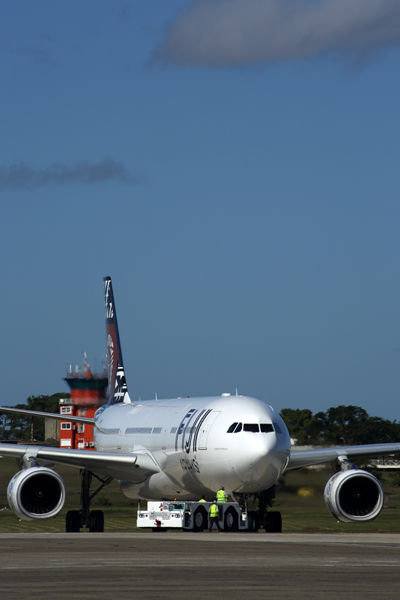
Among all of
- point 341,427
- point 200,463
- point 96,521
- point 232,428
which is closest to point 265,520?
point 200,463

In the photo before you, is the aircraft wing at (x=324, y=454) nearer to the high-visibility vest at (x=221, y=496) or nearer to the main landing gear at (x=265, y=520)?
the main landing gear at (x=265, y=520)

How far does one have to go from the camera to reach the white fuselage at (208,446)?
1062 inches

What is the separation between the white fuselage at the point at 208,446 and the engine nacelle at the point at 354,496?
2488 mm

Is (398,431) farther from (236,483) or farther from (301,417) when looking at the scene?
(236,483)

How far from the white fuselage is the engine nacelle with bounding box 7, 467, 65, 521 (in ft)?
12.2

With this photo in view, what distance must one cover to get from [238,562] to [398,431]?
73.4 m

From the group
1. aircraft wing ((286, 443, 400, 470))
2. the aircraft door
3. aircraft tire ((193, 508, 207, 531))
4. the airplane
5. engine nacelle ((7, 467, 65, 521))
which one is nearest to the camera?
aircraft tire ((193, 508, 207, 531))

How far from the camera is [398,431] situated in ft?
285

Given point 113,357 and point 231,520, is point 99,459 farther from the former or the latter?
point 113,357

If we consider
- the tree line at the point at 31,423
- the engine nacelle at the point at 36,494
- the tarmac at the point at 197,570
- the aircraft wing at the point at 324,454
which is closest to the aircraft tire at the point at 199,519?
A: the engine nacelle at the point at 36,494

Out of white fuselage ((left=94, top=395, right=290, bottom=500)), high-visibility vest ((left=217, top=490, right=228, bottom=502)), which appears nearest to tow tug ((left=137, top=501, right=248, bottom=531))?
high-visibility vest ((left=217, top=490, right=228, bottom=502))

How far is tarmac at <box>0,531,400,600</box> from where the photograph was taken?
39.2 feet

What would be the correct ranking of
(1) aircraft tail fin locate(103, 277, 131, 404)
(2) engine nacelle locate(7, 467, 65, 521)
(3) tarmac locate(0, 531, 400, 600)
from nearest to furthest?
(3) tarmac locate(0, 531, 400, 600)
(2) engine nacelle locate(7, 467, 65, 521)
(1) aircraft tail fin locate(103, 277, 131, 404)

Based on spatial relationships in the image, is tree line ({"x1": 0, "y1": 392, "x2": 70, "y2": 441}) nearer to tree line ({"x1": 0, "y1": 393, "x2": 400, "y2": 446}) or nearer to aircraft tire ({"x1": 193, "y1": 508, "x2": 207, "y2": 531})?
tree line ({"x1": 0, "y1": 393, "x2": 400, "y2": 446})
